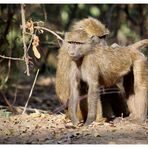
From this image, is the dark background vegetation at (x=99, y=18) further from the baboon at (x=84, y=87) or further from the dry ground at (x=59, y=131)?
the dry ground at (x=59, y=131)

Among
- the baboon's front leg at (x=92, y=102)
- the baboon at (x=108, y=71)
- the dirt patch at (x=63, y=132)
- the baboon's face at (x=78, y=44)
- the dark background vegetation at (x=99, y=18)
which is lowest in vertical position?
the dirt patch at (x=63, y=132)

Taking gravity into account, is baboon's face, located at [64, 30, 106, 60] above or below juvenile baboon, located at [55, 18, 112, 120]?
above

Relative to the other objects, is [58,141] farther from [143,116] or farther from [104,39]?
[104,39]

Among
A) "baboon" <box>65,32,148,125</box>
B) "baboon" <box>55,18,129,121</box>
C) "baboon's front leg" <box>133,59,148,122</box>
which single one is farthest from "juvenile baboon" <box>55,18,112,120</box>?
"baboon's front leg" <box>133,59,148,122</box>

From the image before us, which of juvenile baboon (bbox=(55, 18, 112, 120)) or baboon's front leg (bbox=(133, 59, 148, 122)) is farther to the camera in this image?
juvenile baboon (bbox=(55, 18, 112, 120))

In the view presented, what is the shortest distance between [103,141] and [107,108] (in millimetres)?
1289

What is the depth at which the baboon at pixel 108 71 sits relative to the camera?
7.16m

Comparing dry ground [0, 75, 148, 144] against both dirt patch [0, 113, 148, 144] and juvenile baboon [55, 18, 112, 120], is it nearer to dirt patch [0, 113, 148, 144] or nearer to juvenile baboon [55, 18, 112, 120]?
dirt patch [0, 113, 148, 144]

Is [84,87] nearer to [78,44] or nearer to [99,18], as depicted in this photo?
[78,44]

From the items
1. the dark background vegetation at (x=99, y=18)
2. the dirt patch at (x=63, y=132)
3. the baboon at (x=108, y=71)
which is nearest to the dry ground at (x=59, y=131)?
the dirt patch at (x=63, y=132)

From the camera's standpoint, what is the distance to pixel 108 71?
7258 mm

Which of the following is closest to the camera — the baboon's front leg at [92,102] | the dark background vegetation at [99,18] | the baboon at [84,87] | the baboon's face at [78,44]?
the baboon's front leg at [92,102]

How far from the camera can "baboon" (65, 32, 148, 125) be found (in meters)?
7.16

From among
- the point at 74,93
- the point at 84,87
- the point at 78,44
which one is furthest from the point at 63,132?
the point at 78,44
